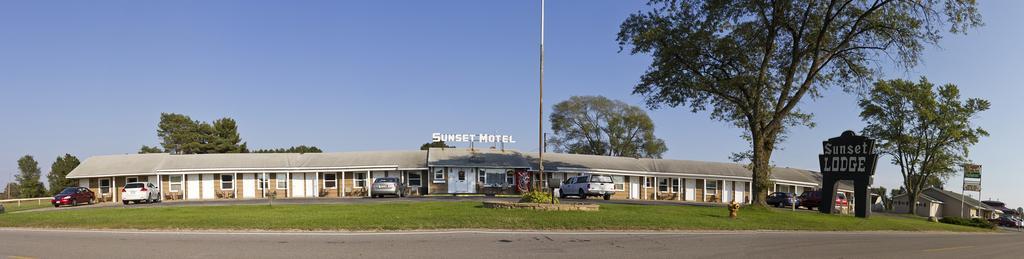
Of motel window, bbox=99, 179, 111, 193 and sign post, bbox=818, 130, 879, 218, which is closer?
sign post, bbox=818, 130, 879, 218

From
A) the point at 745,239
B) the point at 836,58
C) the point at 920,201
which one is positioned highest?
the point at 836,58

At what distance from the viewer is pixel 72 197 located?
39750 mm

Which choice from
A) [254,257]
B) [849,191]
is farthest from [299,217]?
[849,191]

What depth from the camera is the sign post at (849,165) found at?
29.5 m

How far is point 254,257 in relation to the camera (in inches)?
440

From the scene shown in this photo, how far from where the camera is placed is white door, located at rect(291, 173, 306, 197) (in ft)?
161

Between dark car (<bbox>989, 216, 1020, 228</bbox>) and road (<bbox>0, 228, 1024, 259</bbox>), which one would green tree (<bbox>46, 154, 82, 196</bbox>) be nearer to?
road (<bbox>0, 228, 1024, 259</bbox>)

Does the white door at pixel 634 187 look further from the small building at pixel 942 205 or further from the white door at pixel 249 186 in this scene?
the small building at pixel 942 205

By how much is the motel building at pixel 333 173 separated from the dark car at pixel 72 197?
477cm

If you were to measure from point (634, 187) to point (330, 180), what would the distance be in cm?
2213

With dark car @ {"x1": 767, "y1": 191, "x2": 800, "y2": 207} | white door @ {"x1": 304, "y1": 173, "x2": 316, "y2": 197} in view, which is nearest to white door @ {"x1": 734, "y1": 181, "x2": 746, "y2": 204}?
dark car @ {"x1": 767, "y1": 191, "x2": 800, "y2": 207}

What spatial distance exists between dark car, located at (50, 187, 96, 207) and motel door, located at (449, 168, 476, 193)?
22.0 metres

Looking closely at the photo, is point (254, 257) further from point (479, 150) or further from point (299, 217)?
point (479, 150)

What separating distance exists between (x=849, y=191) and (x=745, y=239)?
47937 mm
